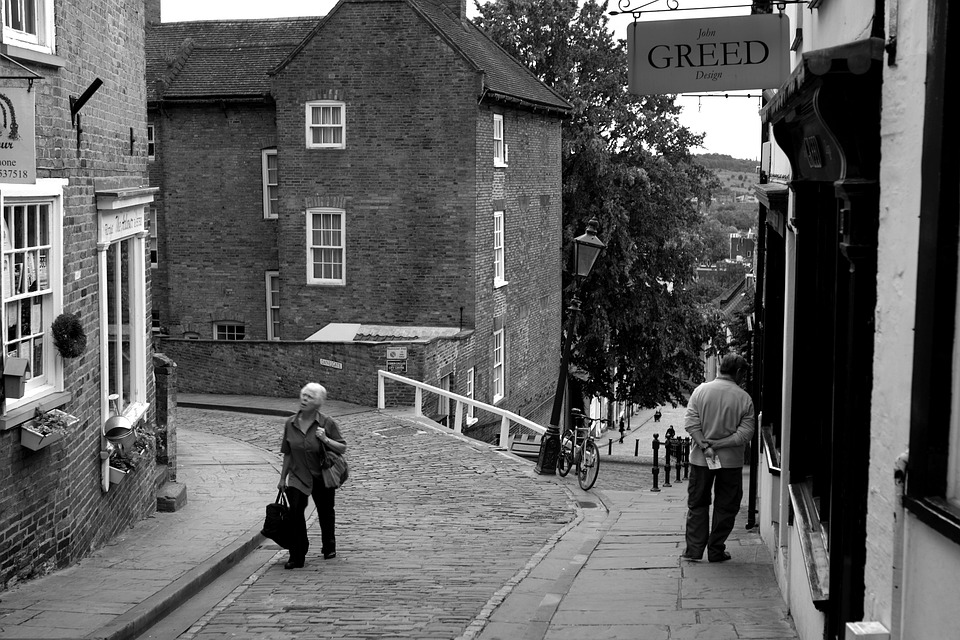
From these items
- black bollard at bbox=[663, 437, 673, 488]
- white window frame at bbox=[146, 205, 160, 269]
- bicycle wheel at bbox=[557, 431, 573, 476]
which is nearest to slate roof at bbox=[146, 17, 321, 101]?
white window frame at bbox=[146, 205, 160, 269]

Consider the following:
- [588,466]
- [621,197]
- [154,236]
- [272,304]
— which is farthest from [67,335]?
[621,197]

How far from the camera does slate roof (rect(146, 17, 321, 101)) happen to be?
3047cm

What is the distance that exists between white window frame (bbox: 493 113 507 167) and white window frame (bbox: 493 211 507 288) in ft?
4.23

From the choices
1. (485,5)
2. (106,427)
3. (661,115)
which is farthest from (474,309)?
(106,427)

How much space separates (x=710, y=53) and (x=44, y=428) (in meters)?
5.69

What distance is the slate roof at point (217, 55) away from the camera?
30.5m

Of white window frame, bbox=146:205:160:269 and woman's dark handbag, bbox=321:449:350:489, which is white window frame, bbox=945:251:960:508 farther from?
white window frame, bbox=146:205:160:269

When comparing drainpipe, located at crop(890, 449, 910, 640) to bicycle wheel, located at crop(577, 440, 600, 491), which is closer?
drainpipe, located at crop(890, 449, 910, 640)

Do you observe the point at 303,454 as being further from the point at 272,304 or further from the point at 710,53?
the point at 272,304

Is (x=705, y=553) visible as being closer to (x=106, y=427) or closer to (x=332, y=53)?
(x=106, y=427)

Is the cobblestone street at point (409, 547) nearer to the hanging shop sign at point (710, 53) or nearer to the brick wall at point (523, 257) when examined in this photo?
the hanging shop sign at point (710, 53)

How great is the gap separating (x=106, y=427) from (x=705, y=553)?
226 inches

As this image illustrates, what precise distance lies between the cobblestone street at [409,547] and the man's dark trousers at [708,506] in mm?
1605

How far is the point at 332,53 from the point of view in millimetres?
27859
